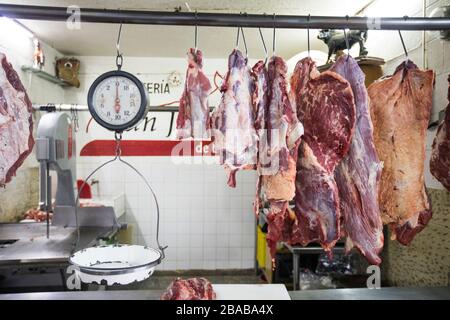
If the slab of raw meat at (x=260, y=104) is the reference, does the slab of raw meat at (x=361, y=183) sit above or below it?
below

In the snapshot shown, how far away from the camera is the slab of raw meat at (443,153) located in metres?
2.07

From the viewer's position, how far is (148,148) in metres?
5.93

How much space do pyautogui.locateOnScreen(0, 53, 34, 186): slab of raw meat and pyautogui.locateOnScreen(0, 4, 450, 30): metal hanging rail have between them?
2.14ft

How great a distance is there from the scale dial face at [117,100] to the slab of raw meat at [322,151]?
0.95m

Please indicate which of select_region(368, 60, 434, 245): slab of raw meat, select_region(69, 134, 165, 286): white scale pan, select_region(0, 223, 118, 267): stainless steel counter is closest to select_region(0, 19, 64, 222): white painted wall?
select_region(0, 223, 118, 267): stainless steel counter

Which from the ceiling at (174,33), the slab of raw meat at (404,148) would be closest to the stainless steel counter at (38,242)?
the ceiling at (174,33)

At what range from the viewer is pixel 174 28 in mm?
4418

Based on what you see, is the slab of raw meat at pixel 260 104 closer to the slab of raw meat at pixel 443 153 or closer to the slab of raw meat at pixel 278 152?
the slab of raw meat at pixel 278 152

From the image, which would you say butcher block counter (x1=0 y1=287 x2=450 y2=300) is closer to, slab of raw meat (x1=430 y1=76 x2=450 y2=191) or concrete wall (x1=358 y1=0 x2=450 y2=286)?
concrete wall (x1=358 y1=0 x2=450 y2=286)

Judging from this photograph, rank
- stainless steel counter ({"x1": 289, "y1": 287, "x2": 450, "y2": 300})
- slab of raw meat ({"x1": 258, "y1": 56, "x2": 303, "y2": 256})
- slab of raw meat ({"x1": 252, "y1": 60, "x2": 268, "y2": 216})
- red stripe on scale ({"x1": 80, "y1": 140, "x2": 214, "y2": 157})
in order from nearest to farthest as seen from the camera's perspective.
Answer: slab of raw meat ({"x1": 258, "y1": 56, "x2": 303, "y2": 256}), slab of raw meat ({"x1": 252, "y1": 60, "x2": 268, "y2": 216}), stainless steel counter ({"x1": 289, "y1": 287, "x2": 450, "y2": 300}), red stripe on scale ({"x1": 80, "y1": 140, "x2": 214, "y2": 157})

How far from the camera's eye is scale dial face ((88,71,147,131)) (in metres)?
2.05

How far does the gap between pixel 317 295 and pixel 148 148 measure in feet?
14.3
